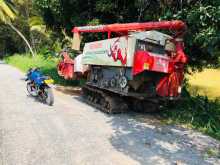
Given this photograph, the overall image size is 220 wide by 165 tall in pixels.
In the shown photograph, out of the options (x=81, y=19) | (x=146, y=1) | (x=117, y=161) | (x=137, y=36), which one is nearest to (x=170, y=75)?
(x=137, y=36)

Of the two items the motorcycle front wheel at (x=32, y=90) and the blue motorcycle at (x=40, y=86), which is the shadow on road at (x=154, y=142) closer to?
the blue motorcycle at (x=40, y=86)

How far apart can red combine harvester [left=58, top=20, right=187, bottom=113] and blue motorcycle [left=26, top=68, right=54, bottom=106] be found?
5.57 ft

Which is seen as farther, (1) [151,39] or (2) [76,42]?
(2) [76,42]

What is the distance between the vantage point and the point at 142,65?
930cm

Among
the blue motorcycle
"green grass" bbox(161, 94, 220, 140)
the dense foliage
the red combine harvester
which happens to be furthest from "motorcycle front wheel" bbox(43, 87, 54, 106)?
the dense foliage

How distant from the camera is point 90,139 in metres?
8.04

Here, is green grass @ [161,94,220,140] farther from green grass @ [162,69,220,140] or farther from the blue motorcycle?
the blue motorcycle

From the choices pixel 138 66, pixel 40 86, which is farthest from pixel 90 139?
pixel 40 86

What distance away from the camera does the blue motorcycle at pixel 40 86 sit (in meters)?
11.9

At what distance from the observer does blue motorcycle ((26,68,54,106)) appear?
38.9 ft

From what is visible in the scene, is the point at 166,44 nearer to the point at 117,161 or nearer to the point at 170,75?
the point at 170,75

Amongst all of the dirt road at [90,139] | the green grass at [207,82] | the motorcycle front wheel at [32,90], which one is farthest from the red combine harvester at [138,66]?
the green grass at [207,82]

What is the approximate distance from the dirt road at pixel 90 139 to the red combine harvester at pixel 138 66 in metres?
0.84

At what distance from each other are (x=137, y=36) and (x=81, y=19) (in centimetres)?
659
